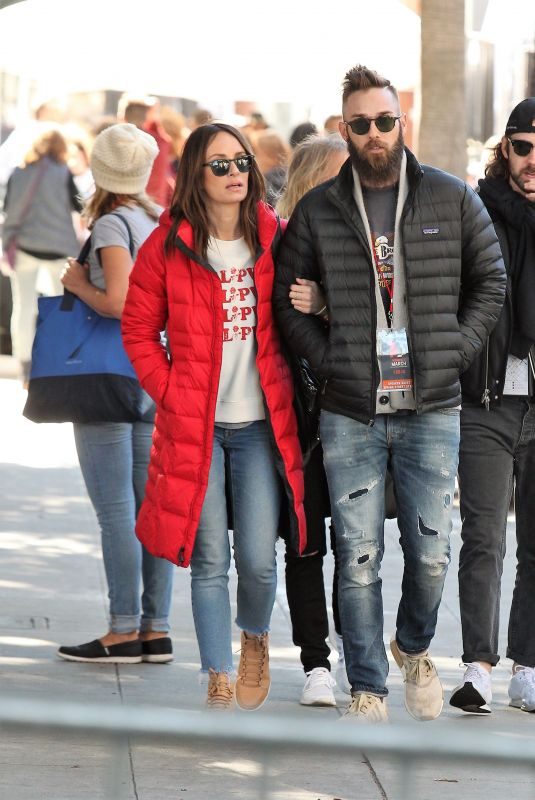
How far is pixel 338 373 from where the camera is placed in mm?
4961

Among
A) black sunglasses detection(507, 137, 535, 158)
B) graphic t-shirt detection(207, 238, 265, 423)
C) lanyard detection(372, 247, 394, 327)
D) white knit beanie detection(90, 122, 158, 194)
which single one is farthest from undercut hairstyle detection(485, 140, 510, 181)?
white knit beanie detection(90, 122, 158, 194)

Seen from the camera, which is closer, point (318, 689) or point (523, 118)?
point (523, 118)

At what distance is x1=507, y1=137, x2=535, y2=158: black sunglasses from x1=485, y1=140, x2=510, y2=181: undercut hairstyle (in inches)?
4.8

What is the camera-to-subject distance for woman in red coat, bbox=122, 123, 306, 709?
4.98m

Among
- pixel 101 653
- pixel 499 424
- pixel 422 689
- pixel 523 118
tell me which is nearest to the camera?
pixel 422 689

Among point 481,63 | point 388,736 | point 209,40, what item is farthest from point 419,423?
point 481,63

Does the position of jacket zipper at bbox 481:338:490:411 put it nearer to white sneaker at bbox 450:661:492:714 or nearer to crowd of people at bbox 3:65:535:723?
crowd of people at bbox 3:65:535:723

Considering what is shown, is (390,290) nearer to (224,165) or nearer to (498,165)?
(224,165)

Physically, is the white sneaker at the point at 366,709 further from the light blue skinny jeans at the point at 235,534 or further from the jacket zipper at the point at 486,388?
the jacket zipper at the point at 486,388

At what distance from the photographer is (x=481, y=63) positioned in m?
20.5

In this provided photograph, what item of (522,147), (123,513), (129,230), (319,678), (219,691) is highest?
(522,147)

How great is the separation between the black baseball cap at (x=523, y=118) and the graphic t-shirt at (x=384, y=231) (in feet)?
2.07

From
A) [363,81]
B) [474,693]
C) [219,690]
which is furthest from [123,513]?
[363,81]

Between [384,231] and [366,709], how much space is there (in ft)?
4.90
